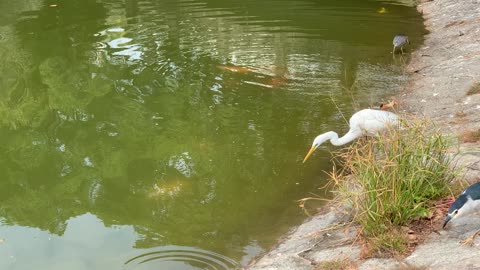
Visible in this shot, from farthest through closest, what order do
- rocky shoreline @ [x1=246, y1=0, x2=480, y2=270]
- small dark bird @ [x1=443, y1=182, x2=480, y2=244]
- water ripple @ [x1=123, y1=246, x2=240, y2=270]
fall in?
1. water ripple @ [x1=123, y1=246, x2=240, y2=270]
2. rocky shoreline @ [x1=246, y1=0, x2=480, y2=270]
3. small dark bird @ [x1=443, y1=182, x2=480, y2=244]

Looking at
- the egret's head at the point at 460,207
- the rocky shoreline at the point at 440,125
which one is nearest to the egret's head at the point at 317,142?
the rocky shoreline at the point at 440,125

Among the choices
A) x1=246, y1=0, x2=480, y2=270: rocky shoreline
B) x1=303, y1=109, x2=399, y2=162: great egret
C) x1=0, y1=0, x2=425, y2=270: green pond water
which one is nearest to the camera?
x1=246, y1=0, x2=480, y2=270: rocky shoreline

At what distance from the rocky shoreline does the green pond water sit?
0.37 meters

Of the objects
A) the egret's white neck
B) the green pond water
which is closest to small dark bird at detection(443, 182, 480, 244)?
the green pond water

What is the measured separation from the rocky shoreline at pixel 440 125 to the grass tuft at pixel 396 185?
165 mm

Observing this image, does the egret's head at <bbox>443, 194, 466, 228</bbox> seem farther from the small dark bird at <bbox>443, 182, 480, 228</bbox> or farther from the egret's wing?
the egret's wing

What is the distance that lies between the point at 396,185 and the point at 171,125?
4121 millimetres

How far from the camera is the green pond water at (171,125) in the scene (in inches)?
226

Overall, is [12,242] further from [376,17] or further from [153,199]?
[376,17]

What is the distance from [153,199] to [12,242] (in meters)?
1.42

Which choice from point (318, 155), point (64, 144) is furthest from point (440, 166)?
point (64, 144)

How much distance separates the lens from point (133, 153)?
7328 millimetres

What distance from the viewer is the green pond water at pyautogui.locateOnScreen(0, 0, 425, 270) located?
573cm

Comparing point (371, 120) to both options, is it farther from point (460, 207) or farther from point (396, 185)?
point (460, 207)
